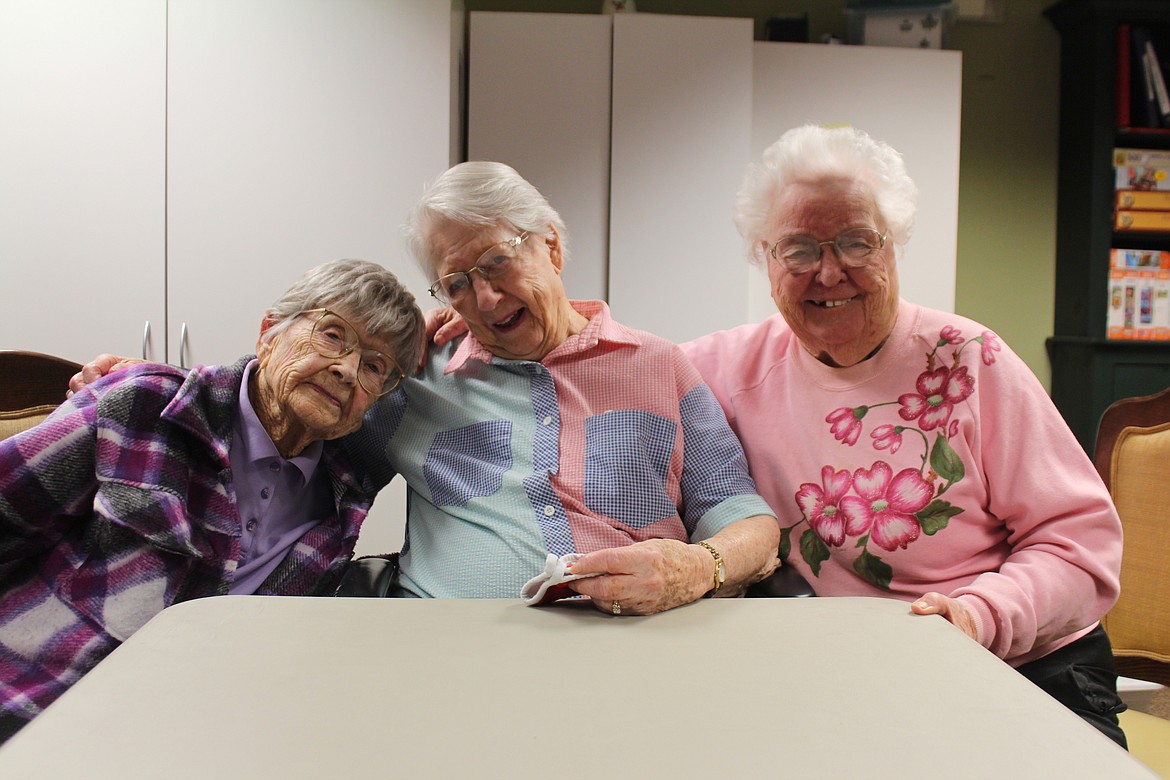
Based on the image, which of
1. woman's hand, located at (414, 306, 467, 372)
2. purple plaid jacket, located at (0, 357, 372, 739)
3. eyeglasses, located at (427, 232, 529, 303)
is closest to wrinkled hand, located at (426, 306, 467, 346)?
woman's hand, located at (414, 306, 467, 372)

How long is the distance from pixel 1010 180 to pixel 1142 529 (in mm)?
2955

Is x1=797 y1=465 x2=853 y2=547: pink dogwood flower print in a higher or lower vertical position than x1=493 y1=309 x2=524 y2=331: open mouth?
lower

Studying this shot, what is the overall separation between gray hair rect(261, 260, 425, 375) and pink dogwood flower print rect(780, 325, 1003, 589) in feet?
2.53

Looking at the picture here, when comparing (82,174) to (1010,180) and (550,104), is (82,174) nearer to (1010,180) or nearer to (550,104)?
(550,104)

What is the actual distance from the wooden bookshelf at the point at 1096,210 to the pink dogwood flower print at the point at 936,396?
9.08 ft

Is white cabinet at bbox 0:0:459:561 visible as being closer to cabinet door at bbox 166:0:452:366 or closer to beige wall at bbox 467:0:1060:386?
cabinet door at bbox 166:0:452:366

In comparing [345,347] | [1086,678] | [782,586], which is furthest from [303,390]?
[1086,678]

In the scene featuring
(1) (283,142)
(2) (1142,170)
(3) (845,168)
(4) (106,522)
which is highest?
(2) (1142,170)

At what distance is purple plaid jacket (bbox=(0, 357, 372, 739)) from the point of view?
4.02 ft

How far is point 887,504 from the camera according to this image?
143 centimetres

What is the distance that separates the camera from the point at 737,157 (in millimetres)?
3215

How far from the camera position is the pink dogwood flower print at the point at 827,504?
146 centimetres

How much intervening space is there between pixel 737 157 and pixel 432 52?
118 centimetres

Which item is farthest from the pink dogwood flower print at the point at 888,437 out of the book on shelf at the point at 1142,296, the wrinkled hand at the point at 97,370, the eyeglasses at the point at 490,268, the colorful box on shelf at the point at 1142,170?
the colorful box on shelf at the point at 1142,170
